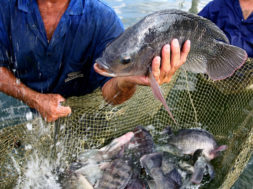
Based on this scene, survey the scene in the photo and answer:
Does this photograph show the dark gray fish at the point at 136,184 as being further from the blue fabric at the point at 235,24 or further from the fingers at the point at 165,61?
the blue fabric at the point at 235,24

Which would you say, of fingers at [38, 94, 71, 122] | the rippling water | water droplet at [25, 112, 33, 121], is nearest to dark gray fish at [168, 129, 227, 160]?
fingers at [38, 94, 71, 122]

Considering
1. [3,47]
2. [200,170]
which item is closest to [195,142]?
[200,170]

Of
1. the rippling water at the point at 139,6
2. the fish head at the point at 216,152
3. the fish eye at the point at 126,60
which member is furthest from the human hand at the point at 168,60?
the rippling water at the point at 139,6

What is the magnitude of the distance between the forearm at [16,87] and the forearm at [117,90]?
29.1 inches

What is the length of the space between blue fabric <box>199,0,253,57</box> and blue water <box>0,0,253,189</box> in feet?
5.50

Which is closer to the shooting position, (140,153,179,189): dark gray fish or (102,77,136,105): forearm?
(102,77,136,105): forearm

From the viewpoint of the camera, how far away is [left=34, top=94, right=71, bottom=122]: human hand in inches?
92.0

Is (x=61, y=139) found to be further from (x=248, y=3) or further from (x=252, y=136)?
(x=248, y=3)

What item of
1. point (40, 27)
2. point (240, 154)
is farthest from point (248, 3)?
point (40, 27)

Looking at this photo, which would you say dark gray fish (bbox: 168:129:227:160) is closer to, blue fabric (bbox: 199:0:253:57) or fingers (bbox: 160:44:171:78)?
fingers (bbox: 160:44:171:78)

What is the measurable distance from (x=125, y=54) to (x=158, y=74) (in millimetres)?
321

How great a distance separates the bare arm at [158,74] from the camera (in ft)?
5.52

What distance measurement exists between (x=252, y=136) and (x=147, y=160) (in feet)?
3.66

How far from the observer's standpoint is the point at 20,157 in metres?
2.44
